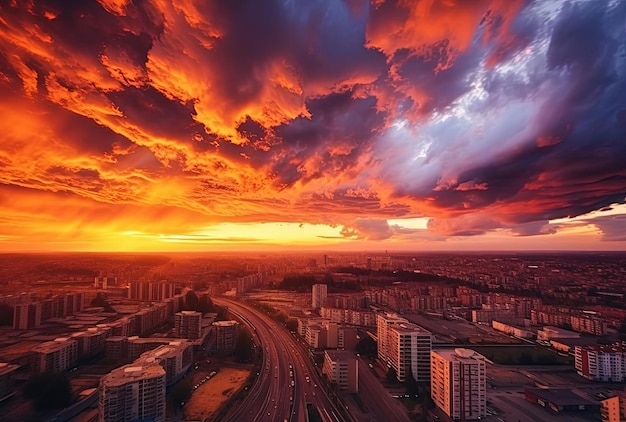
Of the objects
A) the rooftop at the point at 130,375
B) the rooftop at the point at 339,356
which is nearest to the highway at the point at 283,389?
the rooftop at the point at 339,356

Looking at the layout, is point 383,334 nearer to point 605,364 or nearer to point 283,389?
point 283,389

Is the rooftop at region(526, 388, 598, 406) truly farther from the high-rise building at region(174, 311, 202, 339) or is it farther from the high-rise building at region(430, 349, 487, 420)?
the high-rise building at region(174, 311, 202, 339)

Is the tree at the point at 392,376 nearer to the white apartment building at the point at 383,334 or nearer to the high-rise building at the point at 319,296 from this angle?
the white apartment building at the point at 383,334

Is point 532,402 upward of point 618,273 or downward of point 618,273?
downward

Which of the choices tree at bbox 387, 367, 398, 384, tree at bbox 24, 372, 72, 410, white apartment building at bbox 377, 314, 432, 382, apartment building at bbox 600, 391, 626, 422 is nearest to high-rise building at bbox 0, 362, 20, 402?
tree at bbox 24, 372, 72, 410

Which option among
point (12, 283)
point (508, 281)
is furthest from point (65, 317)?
point (508, 281)

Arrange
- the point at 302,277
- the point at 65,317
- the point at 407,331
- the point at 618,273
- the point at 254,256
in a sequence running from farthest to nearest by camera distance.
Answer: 1. the point at 254,256
2. the point at 302,277
3. the point at 618,273
4. the point at 65,317
5. the point at 407,331

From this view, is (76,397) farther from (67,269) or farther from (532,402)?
(532,402)
